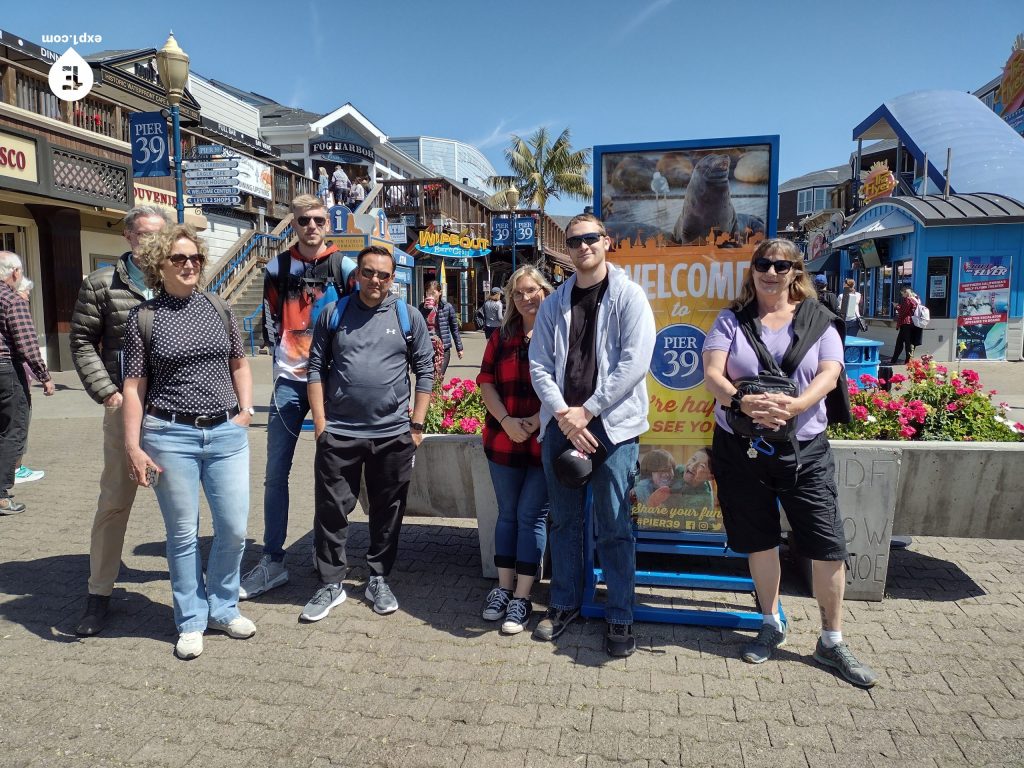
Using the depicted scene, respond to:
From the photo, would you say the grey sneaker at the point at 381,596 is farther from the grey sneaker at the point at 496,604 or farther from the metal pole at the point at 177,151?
the metal pole at the point at 177,151

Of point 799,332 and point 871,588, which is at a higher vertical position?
point 799,332

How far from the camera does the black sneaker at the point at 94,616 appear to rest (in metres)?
3.45

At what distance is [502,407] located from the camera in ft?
11.6

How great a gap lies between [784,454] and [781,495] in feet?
0.72

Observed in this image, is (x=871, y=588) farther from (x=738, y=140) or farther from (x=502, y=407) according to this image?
(x=738, y=140)

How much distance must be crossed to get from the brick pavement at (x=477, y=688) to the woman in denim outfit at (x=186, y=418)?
0.36 metres

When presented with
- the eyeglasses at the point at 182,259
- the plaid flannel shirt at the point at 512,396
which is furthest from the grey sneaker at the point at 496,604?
the eyeglasses at the point at 182,259

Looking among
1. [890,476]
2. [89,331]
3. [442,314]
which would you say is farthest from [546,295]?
[442,314]

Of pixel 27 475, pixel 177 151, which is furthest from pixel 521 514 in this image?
pixel 177 151

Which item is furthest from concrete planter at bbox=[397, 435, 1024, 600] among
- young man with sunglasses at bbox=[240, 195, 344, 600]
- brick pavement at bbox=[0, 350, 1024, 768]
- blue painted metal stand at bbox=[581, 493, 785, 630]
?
young man with sunglasses at bbox=[240, 195, 344, 600]

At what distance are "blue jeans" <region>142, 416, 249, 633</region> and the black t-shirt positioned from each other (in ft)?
5.06

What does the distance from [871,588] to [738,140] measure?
7.95 ft

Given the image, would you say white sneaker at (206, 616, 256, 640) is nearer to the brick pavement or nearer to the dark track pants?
the brick pavement

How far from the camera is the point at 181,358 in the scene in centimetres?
314
